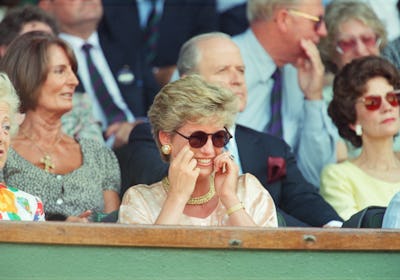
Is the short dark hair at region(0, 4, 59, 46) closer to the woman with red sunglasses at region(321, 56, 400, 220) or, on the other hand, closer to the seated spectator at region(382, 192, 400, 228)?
the woman with red sunglasses at region(321, 56, 400, 220)

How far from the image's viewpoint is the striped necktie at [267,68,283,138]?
23.3 ft

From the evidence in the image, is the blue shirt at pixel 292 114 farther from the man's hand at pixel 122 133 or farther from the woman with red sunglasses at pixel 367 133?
the man's hand at pixel 122 133

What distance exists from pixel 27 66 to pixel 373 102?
5.56 feet

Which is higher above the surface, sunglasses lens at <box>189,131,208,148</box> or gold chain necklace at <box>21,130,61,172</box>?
sunglasses lens at <box>189,131,208,148</box>

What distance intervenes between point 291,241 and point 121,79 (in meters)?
3.24

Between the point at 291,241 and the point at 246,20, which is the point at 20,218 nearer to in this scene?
the point at 291,241

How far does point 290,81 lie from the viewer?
7.40 meters

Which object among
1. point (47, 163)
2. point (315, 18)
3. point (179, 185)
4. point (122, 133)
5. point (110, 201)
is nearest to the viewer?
point (179, 185)

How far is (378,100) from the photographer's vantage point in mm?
6430

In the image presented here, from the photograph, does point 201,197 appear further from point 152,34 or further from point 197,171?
point 152,34

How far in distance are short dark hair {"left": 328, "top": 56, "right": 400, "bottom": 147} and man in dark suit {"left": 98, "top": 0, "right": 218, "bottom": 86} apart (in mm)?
1550

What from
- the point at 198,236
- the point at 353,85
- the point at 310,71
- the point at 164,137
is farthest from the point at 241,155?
the point at 198,236

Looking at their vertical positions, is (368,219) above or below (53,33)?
below

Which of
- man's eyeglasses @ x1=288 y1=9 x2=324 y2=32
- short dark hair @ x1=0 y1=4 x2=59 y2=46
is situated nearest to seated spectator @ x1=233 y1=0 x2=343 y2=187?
man's eyeglasses @ x1=288 y1=9 x2=324 y2=32
